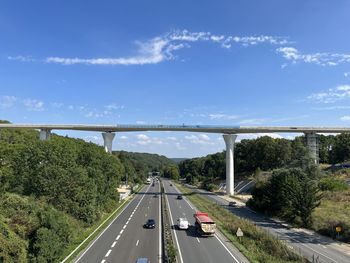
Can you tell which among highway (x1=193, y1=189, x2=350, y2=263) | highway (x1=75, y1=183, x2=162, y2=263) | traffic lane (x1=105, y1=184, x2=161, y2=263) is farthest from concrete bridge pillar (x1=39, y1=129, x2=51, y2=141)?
highway (x1=193, y1=189, x2=350, y2=263)

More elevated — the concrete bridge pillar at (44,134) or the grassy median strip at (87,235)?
the concrete bridge pillar at (44,134)

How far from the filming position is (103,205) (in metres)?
65.8

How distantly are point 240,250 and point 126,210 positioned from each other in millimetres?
38234

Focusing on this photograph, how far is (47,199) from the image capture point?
46.2m

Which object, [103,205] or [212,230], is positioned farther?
[103,205]

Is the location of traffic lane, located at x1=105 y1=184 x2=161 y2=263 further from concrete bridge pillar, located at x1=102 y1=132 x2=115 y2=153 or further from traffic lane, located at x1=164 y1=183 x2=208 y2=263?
concrete bridge pillar, located at x1=102 y1=132 x2=115 y2=153

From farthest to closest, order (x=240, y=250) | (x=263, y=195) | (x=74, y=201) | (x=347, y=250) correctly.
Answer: (x=263, y=195), (x=74, y=201), (x=347, y=250), (x=240, y=250)

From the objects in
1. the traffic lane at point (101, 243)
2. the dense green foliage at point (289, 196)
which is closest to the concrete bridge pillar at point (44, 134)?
the traffic lane at point (101, 243)

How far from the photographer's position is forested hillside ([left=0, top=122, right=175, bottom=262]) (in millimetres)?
31938

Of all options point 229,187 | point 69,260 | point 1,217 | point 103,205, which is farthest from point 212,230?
point 229,187

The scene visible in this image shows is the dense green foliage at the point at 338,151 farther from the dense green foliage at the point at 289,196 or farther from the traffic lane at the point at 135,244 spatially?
the traffic lane at the point at 135,244

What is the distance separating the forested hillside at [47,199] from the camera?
1257 inches

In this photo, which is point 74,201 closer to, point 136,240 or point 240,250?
point 136,240

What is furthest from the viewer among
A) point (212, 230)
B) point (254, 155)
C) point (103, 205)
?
point (254, 155)
